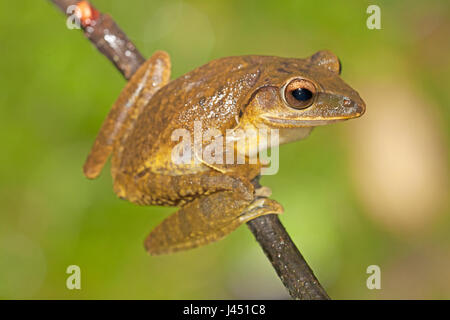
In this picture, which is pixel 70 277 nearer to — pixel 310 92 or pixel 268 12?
pixel 310 92

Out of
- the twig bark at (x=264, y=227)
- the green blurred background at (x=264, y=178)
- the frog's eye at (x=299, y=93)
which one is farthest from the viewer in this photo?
the green blurred background at (x=264, y=178)

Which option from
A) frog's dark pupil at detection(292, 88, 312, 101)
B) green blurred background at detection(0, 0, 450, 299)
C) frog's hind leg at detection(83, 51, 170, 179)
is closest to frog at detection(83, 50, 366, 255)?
frog's dark pupil at detection(292, 88, 312, 101)

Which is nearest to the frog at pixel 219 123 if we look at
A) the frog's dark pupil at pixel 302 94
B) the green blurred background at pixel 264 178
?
the frog's dark pupil at pixel 302 94

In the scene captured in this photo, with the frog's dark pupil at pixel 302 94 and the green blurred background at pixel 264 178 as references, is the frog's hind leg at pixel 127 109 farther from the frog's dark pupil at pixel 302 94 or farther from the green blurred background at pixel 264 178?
the green blurred background at pixel 264 178

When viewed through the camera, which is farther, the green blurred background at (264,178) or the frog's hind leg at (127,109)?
the green blurred background at (264,178)

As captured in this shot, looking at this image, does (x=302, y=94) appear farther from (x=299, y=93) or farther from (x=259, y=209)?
(x=259, y=209)

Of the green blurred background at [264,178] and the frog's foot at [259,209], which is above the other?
the green blurred background at [264,178]
